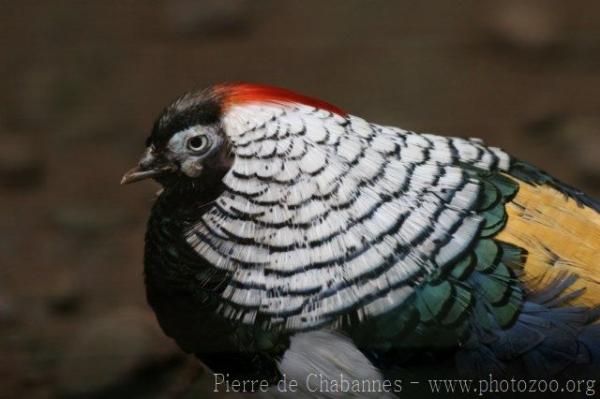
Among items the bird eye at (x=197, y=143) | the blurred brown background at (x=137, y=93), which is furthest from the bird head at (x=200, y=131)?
the blurred brown background at (x=137, y=93)

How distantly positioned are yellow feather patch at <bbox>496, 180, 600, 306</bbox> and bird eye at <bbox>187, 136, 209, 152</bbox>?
0.51 metres

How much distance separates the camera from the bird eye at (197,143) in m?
1.57

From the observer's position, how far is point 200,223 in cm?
160

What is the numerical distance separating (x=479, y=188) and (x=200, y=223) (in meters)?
0.48

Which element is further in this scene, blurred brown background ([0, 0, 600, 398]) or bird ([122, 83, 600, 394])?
blurred brown background ([0, 0, 600, 398])

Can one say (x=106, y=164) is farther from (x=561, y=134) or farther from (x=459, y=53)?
(x=561, y=134)

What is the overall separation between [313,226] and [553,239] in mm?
400

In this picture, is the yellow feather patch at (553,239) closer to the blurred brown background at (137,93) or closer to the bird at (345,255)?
the bird at (345,255)

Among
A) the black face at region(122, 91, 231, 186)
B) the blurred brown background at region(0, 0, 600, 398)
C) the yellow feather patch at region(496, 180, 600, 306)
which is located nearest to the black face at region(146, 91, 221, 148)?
the black face at region(122, 91, 231, 186)

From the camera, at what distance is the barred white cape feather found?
1527 mm

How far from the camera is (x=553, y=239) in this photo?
5.18ft

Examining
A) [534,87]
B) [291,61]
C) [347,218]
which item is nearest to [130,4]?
[291,61]

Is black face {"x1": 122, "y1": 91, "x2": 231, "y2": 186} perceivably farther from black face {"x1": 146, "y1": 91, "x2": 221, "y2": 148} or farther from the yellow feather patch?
the yellow feather patch

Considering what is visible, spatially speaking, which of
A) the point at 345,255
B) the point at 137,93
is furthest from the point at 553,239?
the point at 137,93
